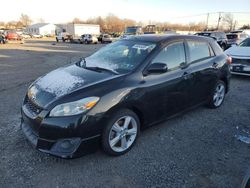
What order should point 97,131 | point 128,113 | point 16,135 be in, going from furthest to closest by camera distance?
point 16,135
point 128,113
point 97,131

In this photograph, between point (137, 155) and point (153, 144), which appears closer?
point (137, 155)

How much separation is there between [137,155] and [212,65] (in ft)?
8.71

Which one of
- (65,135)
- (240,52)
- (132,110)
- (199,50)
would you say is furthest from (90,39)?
(65,135)

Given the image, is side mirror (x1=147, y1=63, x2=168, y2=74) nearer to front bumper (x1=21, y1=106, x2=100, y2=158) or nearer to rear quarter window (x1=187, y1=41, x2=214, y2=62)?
rear quarter window (x1=187, y1=41, x2=214, y2=62)

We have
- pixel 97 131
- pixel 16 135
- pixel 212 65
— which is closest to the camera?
pixel 97 131

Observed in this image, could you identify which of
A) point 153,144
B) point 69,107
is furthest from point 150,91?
point 69,107

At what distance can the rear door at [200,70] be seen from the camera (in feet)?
14.4

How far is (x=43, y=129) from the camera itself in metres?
2.91

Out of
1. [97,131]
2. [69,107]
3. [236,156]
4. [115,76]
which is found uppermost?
[115,76]

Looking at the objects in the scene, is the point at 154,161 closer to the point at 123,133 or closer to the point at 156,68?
the point at 123,133

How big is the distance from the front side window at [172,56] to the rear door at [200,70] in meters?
0.21

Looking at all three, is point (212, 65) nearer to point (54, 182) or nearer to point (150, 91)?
point (150, 91)

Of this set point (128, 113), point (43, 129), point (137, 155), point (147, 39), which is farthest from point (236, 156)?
point (43, 129)

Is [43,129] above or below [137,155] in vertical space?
above
